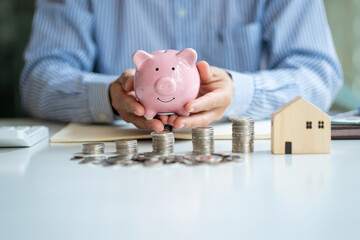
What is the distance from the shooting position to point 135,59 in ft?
2.86

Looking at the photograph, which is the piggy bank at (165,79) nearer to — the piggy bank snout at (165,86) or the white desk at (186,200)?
the piggy bank snout at (165,86)

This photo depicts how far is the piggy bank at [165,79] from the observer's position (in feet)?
2.80

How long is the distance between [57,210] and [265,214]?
260 millimetres

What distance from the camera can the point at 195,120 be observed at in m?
0.95

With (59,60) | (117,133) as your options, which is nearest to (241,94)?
(117,133)

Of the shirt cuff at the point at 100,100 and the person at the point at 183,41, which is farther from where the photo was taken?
the person at the point at 183,41

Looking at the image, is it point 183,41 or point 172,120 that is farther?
point 183,41

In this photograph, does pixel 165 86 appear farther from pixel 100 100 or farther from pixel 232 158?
pixel 100 100

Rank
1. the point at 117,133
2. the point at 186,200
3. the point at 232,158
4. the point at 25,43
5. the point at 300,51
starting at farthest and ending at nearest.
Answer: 1. the point at 25,43
2. the point at 300,51
3. the point at 117,133
4. the point at 232,158
5. the point at 186,200

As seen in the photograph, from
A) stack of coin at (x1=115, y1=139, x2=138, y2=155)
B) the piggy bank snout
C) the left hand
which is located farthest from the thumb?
stack of coin at (x1=115, y1=139, x2=138, y2=155)

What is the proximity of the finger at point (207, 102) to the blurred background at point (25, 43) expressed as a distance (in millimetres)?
1364

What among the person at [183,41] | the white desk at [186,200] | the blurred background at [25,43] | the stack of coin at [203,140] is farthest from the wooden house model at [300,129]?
the blurred background at [25,43]

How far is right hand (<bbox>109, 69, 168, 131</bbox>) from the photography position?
0.92 meters

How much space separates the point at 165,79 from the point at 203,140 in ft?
0.51
